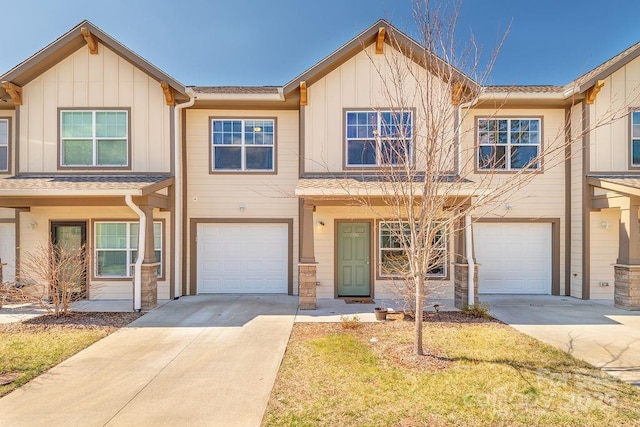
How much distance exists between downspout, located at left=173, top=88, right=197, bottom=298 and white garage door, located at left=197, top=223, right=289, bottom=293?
58 cm

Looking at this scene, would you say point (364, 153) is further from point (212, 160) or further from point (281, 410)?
point (281, 410)

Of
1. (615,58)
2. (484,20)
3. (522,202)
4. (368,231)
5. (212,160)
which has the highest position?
(615,58)

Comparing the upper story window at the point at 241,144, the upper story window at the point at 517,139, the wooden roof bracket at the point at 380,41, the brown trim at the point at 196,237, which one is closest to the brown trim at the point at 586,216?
the upper story window at the point at 517,139

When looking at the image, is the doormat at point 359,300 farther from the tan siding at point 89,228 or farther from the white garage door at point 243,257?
the tan siding at point 89,228

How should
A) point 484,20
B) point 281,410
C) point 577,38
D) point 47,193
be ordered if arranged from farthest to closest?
point 577,38, point 47,193, point 484,20, point 281,410

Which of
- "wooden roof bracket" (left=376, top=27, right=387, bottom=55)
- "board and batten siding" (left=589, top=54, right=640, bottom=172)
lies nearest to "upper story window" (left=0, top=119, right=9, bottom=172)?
"wooden roof bracket" (left=376, top=27, right=387, bottom=55)

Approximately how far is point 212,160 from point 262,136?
166 centimetres

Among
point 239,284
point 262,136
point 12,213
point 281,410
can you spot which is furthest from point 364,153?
point 12,213

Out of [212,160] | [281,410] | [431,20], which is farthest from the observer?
[212,160]

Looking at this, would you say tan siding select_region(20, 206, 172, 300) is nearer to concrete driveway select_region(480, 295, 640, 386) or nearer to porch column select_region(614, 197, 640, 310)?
concrete driveway select_region(480, 295, 640, 386)

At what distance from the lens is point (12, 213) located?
10.7 m

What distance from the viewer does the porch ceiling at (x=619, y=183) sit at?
28.6 ft

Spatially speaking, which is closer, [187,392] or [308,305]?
[187,392]

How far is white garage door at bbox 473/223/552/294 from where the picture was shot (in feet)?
35.2
